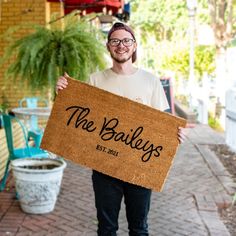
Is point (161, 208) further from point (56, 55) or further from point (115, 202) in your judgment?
A: point (115, 202)

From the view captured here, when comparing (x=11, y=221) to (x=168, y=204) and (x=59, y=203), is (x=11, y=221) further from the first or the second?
(x=168, y=204)

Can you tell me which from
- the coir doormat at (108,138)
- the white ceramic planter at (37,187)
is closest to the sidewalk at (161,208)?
the white ceramic planter at (37,187)

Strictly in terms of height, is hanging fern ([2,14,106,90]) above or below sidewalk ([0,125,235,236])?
above

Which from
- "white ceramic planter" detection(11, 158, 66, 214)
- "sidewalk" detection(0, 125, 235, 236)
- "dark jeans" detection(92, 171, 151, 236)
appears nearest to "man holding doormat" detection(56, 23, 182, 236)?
"dark jeans" detection(92, 171, 151, 236)

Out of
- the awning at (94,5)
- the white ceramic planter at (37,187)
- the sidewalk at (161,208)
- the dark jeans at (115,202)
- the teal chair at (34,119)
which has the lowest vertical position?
the sidewalk at (161,208)

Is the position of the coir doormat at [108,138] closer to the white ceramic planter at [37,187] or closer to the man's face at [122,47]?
the man's face at [122,47]

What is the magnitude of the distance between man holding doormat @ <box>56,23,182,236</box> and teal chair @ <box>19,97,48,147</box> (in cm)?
257

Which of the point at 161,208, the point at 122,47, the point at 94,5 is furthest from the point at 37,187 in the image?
the point at 94,5

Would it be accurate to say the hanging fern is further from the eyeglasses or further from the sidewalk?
the eyeglasses

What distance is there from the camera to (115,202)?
310cm

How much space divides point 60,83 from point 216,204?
310 cm

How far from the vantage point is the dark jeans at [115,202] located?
10.1 ft

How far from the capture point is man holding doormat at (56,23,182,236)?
9.75ft

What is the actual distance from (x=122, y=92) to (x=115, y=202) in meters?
0.70
